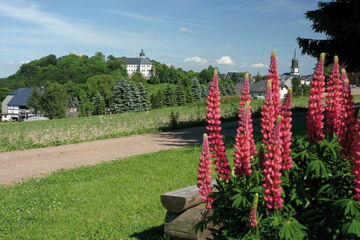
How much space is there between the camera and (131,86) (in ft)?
205

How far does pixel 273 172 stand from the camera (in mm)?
2197

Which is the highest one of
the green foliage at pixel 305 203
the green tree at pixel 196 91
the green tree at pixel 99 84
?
the green tree at pixel 99 84

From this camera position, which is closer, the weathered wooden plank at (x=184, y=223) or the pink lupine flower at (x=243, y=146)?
the pink lupine flower at (x=243, y=146)

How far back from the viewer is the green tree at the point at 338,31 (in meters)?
12.3

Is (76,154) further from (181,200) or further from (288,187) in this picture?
(288,187)

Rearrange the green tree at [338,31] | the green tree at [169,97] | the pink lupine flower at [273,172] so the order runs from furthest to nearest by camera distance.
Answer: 1. the green tree at [169,97]
2. the green tree at [338,31]
3. the pink lupine flower at [273,172]

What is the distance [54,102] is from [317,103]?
8556 centimetres

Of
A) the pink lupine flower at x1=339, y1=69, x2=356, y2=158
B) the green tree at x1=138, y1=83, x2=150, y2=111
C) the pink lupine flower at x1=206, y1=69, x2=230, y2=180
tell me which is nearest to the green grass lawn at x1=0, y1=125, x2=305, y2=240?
the pink lupine flower at x1=206, y1=69, x2=230, y2=180

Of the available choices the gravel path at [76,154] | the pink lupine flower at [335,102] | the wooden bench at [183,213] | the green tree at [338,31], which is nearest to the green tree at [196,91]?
the gravel path at [76,154]

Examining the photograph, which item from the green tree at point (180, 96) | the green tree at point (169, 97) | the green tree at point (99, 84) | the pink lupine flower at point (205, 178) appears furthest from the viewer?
the green tree at point (99, 84)

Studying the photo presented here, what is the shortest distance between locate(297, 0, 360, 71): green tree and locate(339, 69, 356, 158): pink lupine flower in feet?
35.1

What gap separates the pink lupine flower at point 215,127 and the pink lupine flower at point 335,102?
3.08ft

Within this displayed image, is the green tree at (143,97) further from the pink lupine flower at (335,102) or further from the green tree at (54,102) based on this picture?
the pink lupine flower at (335,102)

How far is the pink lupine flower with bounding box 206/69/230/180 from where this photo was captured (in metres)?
2.60
